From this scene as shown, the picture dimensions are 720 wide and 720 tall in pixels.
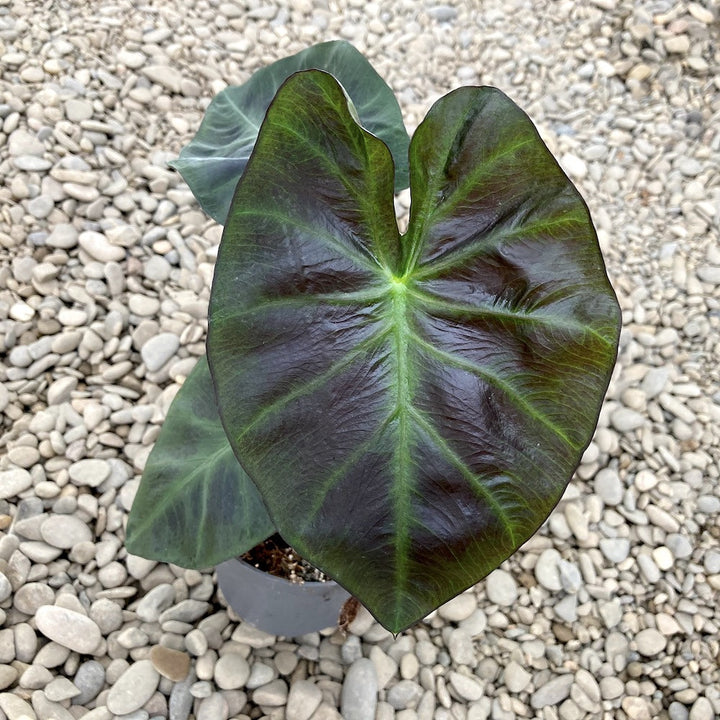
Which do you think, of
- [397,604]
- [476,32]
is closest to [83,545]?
[397,604]

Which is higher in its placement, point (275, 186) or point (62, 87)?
point (275, 186)

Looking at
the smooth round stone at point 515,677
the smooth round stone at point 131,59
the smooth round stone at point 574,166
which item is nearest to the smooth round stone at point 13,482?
the smooth round stone at point 515,677

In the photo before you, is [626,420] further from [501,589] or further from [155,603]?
[155,603]

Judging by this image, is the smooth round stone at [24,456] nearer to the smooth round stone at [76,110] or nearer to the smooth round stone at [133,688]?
the smooth round stone at [133,688]

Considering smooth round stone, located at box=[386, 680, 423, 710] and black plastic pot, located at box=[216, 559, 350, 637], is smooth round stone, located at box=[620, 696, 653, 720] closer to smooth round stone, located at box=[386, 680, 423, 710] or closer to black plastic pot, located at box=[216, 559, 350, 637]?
smooth round stone, located at box=[386, 680, 423, 710]

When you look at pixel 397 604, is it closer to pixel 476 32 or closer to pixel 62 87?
pixel 62 87

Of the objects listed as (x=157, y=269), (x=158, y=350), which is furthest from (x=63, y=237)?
(x=158, y=350)

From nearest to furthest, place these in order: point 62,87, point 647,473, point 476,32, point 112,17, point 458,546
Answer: point 458,546, point 647,473, point 62,87, point 112,17, point 476,32
